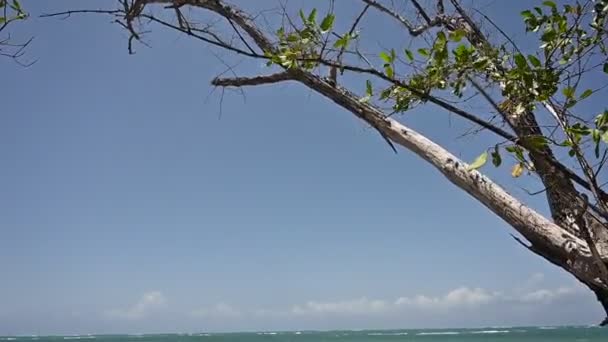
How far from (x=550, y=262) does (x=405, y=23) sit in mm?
766

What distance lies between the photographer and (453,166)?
1.16 metres

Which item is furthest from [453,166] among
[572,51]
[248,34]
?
[248,34]

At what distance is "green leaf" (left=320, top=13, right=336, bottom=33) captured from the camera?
3.53 feet

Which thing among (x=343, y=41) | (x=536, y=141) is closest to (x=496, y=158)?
(x=536, y=141)

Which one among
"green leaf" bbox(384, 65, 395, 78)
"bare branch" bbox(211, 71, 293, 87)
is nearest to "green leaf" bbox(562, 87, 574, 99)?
"green leaf" bbox(384, 65, 395, 78)

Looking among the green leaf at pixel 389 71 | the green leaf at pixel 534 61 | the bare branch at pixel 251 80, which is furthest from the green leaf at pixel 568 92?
the bare branch at pixel 251 80

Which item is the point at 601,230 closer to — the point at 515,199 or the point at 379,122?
the point at 515,199

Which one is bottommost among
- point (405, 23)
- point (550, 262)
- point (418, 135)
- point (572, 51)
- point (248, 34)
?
point (550, 262)

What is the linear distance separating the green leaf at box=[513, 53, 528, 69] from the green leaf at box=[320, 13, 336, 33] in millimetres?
323

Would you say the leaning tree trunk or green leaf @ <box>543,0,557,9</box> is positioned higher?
green leaf @ <box>543,0,557,9</box>

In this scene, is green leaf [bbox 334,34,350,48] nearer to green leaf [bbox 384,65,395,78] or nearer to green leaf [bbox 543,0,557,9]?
green leaf [bbox 384,65,395,78]

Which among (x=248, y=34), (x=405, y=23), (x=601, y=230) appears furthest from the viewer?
(x=405, y=23)

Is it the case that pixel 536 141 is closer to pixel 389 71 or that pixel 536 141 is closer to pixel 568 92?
pixel 568 92

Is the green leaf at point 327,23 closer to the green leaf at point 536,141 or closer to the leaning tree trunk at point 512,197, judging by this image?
the leaning tree trunk at point 512,197
